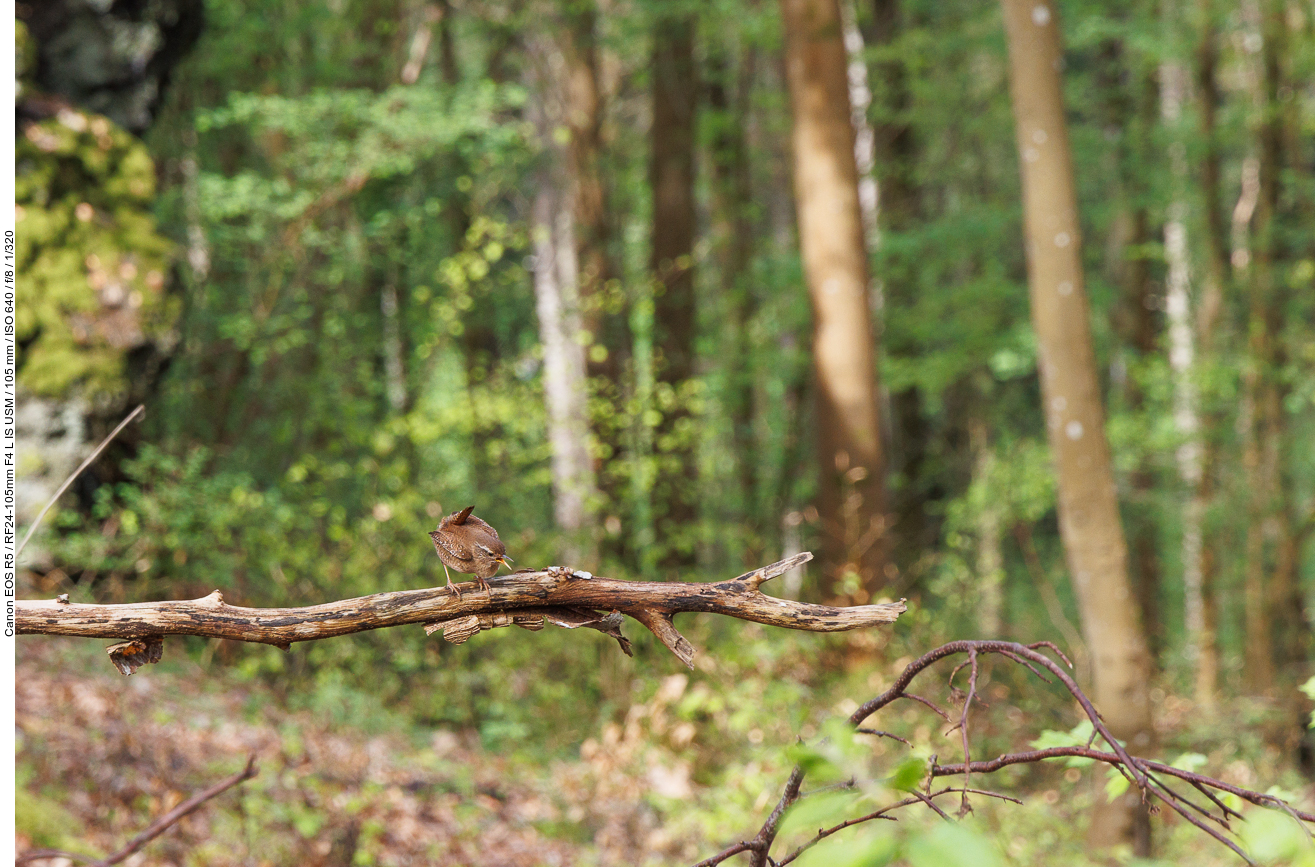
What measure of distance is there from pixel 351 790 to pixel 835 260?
493 centimetres

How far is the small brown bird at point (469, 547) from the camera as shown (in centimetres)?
115

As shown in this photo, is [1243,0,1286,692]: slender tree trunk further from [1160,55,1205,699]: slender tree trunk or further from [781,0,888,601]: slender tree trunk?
[781,0,888,601]: slender tree trunk

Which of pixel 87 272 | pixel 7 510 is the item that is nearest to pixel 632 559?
pixel 87 272

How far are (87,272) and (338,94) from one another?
8.85ft

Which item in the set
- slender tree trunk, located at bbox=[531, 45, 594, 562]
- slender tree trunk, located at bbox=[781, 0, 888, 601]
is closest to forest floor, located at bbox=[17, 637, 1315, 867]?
slender tree trunk, located at bbox=[531, 45, 594, 562]

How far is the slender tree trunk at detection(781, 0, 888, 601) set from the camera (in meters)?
6.99

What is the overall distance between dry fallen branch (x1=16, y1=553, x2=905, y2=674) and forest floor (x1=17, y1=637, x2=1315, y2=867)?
323 centimetres

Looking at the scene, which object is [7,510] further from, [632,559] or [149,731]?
[632,559]

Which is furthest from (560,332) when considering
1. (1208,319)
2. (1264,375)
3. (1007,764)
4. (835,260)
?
(1007,764)

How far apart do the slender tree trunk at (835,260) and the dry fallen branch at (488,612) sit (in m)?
5.93

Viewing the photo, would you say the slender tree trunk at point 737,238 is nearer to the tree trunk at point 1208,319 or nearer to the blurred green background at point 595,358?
the blurred green background at point 595,358

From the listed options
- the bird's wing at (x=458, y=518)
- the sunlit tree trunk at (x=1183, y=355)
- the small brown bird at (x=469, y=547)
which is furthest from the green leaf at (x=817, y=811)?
the sunlit tree trunk at (x=1183, y=355)

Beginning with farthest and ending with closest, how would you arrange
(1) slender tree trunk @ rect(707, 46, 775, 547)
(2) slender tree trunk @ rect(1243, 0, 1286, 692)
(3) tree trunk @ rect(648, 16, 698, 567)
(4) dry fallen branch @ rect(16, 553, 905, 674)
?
(1) slender tree trunk @ rect(707, 46, 775, 547)
(2) slender tree trunk @ rect(1243, 0, 1286, 692)
(3) tree trunk @ rect(648, 16, 698, 567)
(4) dry fallen branch @ rect(16, 553, 905, 674)

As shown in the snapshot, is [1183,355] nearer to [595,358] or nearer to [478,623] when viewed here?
[595,358]
